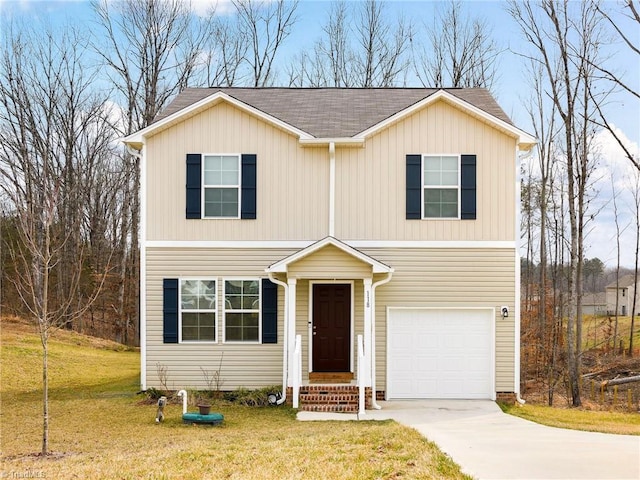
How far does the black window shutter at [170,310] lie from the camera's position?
1451 centimetres

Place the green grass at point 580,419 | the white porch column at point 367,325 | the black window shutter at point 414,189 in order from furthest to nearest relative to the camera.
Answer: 1. the black window shutter at point 414,189
2. the white porch column at point 367,325
3. the green grass at point 580,419

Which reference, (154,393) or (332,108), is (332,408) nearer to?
(154,393)

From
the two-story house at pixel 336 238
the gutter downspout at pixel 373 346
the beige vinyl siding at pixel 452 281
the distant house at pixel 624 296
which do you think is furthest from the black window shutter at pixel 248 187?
the distant house at pixel 624 296

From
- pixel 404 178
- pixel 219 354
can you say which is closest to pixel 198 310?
pixel 219 354

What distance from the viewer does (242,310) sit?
1460cm

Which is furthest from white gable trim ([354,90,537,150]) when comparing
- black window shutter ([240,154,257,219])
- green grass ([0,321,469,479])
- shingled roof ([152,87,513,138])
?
green grass ([0,321,469,479])

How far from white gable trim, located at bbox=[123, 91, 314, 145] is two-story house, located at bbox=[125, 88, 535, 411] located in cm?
4

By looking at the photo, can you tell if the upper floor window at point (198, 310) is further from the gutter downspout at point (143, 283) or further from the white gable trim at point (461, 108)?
the white gable trim at point (461, 108)

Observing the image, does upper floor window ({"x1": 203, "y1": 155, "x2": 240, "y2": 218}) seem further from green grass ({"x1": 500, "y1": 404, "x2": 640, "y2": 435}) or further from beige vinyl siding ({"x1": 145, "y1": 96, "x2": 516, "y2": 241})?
green grass ({"x1": 500, "y1": 404, "x2": 640, "y2": 435})

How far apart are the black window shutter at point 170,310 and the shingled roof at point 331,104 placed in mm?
3614

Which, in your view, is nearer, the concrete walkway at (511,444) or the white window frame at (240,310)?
the concrete walkway at (511,444)

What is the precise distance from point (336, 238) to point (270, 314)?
2.16m

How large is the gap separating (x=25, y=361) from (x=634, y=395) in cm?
1793

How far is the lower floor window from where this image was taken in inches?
574
